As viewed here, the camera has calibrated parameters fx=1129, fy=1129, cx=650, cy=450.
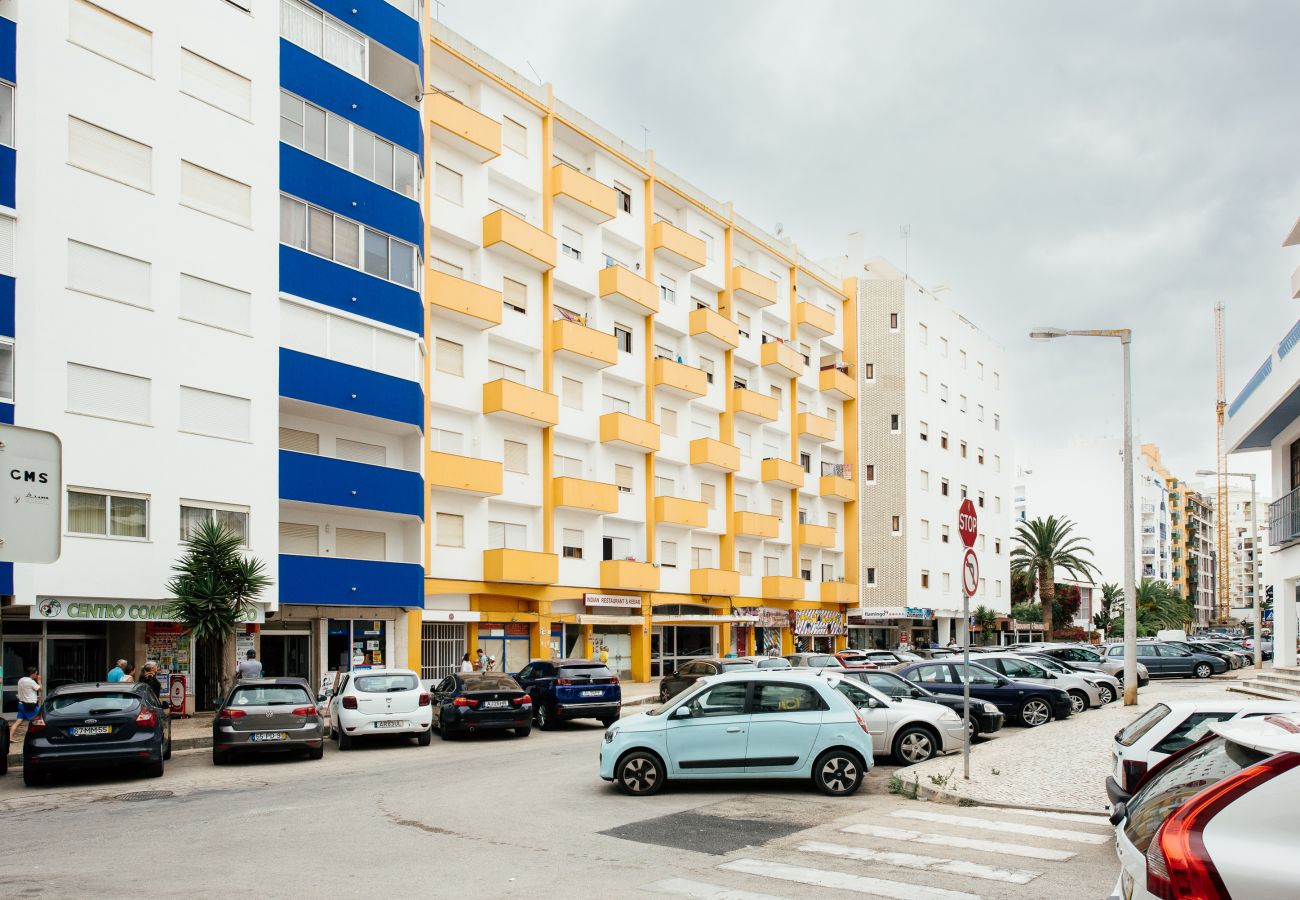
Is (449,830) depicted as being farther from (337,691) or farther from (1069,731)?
(1069,731)

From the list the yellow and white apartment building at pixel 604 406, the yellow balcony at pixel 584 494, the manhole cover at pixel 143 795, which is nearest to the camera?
the manhole cover at pixel 143 795

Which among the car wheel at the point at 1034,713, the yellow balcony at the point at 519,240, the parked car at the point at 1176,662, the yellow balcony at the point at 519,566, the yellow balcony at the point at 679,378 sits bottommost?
the parked car at the point at 1176,662

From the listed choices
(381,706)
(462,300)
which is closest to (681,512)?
Answer: (462,300)

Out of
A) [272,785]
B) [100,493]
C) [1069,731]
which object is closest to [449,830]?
[272,785]

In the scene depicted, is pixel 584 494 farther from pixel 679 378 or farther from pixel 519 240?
pixel 519 240

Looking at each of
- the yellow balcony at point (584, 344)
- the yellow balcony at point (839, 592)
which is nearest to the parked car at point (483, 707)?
the yellow balcony at point (584, 344)

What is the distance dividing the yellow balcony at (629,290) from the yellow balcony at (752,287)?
290 inches

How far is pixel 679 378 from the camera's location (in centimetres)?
4762

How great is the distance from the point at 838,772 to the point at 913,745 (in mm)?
3395

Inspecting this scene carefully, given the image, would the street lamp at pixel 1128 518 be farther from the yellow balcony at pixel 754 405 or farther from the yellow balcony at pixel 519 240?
the yellow balcony at pixel 754 405

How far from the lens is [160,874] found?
9.89 metres

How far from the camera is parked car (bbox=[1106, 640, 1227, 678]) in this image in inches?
1625

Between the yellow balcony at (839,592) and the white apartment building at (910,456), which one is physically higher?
the white apartment building at (910,456)

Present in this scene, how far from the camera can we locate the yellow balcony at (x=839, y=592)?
5762cm
